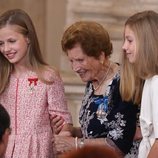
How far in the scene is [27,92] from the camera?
3.74 meters

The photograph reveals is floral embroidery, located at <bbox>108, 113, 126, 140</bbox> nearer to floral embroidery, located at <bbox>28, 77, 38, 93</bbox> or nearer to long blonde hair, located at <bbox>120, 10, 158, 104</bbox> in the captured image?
long blonde hair, located at <bbox>120, 10, 158, 104</bbox>

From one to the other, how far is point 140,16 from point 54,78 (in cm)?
65

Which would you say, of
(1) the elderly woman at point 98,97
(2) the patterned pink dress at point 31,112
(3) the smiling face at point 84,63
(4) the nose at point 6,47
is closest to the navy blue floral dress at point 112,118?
(1) the elderly woman at point 98,97

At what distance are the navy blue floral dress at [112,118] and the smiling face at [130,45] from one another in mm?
239

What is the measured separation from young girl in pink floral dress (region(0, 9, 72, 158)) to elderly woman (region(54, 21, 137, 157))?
0.16 m

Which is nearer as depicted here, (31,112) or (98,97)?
(98,97)

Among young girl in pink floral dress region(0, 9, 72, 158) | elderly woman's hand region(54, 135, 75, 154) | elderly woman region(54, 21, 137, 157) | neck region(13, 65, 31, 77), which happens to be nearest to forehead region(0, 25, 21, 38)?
young girl in pink floral dress region(0, 9, 72, 158)

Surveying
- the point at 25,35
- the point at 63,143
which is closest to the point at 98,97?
the point at 63,143

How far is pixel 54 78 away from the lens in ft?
12.3

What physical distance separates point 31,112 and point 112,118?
467 mm

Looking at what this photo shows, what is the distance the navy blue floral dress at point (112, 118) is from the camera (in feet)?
11.3

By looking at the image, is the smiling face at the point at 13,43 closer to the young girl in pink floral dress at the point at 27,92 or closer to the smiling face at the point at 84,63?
the young girl in pink floral dress at the point at 27,92

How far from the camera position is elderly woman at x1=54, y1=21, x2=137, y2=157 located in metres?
3.45

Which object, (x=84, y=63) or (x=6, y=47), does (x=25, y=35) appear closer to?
(x=6, y=47)
